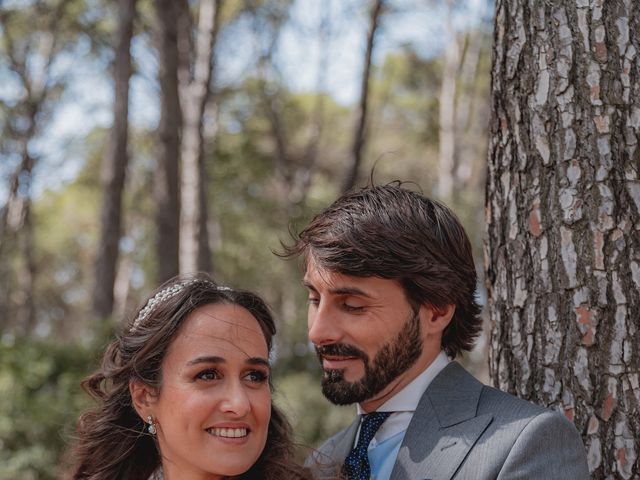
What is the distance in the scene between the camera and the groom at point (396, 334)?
2.78m

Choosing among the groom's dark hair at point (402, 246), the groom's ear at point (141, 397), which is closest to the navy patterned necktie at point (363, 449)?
the groom's dark hair at point (402, 246)

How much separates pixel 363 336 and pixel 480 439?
478 mm

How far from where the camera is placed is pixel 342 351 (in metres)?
2.91

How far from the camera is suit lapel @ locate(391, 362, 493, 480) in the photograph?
107 inches

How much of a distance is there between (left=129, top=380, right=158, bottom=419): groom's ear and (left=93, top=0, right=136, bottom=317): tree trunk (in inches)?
401

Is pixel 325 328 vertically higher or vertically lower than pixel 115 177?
lower

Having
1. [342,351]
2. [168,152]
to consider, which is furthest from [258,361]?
[168,152]

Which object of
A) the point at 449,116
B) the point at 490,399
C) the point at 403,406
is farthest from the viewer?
the point at 449,116

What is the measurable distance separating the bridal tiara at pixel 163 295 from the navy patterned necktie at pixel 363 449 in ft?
2.13

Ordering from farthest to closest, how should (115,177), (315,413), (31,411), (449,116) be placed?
(449,116) → (115,177) → (315,413) → (31,411)

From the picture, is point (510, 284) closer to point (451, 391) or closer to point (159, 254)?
point (451, 391)

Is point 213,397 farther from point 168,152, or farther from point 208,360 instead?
point 168,152

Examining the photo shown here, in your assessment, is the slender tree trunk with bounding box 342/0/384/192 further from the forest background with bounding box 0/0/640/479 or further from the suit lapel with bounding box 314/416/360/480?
the suit lapel with bounding box 314/416/360/480

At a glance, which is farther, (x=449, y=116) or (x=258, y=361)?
(x=449, y=116)
